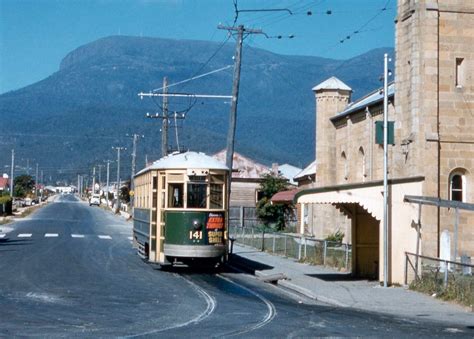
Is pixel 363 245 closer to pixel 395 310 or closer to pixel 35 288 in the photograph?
pixel 395 310

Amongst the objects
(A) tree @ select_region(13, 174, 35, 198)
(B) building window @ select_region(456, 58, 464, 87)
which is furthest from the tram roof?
(A) tree @ select_region(13, 174, 35, 198)

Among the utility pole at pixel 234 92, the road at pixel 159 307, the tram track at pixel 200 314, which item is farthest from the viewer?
the utility pole at pixel 234 92

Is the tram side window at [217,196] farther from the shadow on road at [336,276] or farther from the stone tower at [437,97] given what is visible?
the stone tower at [437,97]

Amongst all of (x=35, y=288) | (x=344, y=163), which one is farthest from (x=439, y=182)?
(x=344, y=163)

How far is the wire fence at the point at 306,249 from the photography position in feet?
101

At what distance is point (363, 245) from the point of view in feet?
89.1

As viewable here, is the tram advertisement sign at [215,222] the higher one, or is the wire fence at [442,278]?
the tram advertisement sign at [215,222]

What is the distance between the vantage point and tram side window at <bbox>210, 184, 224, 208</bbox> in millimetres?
27786

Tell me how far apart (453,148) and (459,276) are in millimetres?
9521

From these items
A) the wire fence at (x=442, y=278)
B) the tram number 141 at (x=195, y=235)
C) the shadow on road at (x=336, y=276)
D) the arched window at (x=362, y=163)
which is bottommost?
the shadow on road at (x=336, y=276)

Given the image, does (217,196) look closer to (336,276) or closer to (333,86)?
(336,276)

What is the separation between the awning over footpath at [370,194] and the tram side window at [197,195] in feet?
14.5

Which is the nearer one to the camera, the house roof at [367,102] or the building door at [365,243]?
the building door at [365,243]

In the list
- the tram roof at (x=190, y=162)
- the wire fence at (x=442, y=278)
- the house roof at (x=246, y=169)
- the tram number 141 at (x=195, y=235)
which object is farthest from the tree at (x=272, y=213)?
the wire fence at (x=442, y=278)
